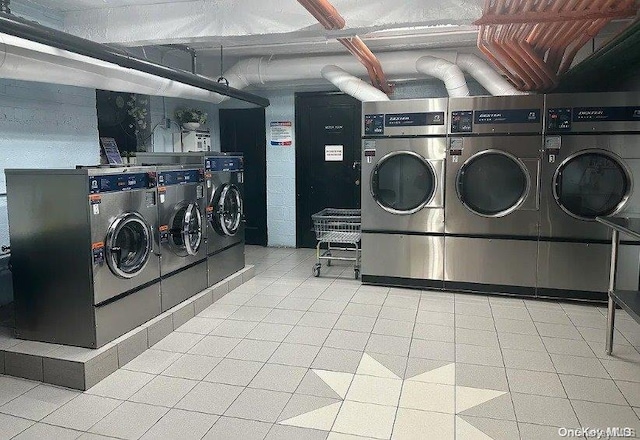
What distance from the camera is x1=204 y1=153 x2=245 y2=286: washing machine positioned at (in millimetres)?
4816

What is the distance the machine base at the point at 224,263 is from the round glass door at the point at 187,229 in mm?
395

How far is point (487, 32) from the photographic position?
3.69 meters

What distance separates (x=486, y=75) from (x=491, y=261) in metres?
2.06

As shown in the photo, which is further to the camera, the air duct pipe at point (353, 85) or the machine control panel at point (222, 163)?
the air duct pipe at point (353, 85)

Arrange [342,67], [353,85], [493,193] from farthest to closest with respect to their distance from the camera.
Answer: [342,67], [353,85], [493,193]

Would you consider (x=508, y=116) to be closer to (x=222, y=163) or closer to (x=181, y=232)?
(x=222, y=163)

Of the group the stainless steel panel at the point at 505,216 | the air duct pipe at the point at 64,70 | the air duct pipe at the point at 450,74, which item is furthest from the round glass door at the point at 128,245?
the air duct pipe at the point at 450,74

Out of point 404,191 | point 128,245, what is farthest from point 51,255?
point 404,191

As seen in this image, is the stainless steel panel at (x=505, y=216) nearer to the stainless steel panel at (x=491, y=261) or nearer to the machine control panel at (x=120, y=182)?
the stainless steel panel at (x=491, y=261)

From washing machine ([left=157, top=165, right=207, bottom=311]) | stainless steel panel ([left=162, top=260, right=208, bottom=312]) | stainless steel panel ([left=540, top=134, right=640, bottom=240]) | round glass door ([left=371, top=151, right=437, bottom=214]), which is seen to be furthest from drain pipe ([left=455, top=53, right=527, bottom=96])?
stainless steel panel ([left=162, top=260, right=208, bottom=312])

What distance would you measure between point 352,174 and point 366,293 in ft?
8.22

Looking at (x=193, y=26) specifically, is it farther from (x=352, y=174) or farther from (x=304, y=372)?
(x=352, y=174)

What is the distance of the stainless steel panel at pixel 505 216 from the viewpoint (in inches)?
185

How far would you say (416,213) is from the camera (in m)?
5.09
